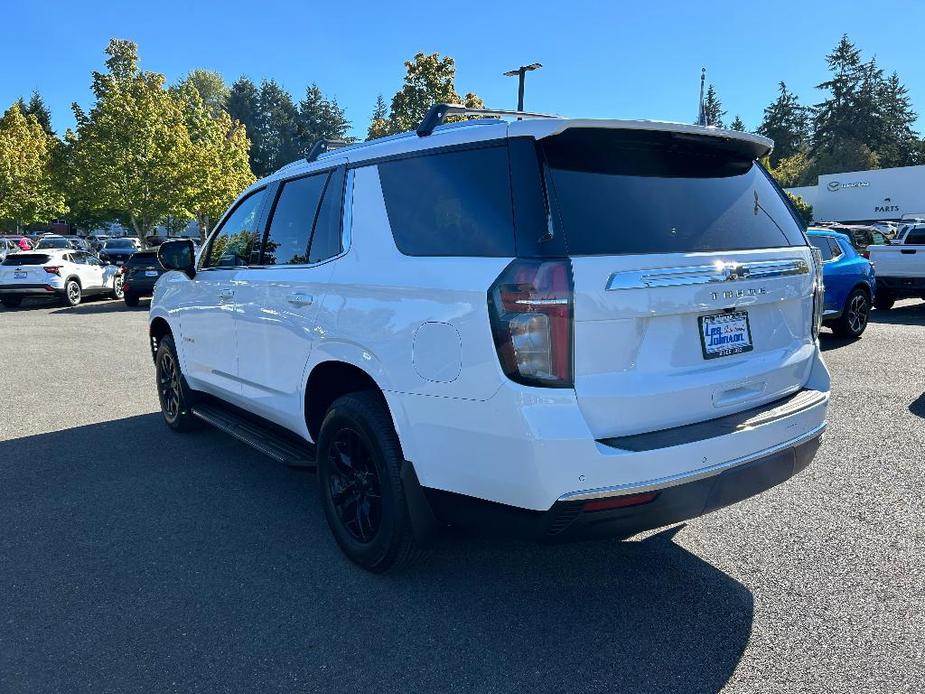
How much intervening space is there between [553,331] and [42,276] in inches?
744

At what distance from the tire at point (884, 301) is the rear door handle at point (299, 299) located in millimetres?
14561

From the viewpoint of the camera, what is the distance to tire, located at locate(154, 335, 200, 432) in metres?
5.64

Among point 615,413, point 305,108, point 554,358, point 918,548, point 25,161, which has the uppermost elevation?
point 305,108

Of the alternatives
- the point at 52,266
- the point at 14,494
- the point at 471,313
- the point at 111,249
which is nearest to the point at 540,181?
the point at 471,313

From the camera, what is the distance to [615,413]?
258 cm

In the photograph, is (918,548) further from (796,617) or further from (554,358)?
(554,358)

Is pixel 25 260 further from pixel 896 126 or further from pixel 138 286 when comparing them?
A: pixel 896 126

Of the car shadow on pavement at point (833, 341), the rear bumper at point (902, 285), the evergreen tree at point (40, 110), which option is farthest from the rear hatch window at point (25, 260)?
the evergreen tree at point (40, 110)

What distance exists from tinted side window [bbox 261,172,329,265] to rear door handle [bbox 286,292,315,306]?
0.64 feet

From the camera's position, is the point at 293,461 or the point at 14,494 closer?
the point at 293,461

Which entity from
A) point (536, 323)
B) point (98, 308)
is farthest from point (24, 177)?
point (536, 323)

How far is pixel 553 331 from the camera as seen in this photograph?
2520mm

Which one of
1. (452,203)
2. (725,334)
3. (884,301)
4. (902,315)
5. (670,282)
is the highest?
(452,203)

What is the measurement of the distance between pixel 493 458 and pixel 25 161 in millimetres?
41519
